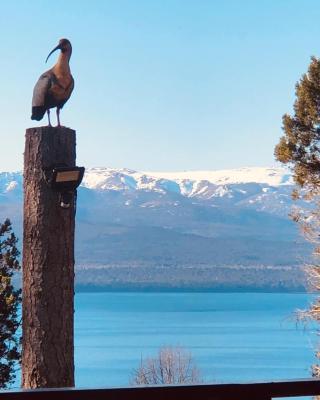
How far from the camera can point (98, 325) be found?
8269 centimetres

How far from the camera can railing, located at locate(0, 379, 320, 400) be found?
243cm

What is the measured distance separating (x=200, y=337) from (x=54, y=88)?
63.4 m

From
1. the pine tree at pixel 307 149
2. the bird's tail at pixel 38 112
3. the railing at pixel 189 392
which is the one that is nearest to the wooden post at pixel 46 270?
the bird's tail at pixel 38 112

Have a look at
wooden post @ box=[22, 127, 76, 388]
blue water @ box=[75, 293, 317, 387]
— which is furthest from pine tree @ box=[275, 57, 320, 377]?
wooden post @ box=[22, 127, 76, 388]

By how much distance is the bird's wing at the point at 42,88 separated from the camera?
4.85 meters

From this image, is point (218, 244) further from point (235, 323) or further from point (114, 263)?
point (235, 323)

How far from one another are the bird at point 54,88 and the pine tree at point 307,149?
7279 millimetres

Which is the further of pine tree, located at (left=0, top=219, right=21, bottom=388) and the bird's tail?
pine tree, located at (left=0, top=219, right=21, bottom=388)

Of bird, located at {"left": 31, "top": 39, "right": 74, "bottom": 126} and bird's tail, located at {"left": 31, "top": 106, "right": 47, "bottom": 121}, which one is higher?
bird, located at {"left": 31, "top": 39, "right": 74, "bottom": 126}

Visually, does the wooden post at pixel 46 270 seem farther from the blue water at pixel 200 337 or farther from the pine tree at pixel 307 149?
the blue water at pixel 200 337

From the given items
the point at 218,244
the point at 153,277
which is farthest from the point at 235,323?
the point at 218,244

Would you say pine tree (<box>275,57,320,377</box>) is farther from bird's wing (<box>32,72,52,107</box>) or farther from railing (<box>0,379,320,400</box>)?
railing (<box>0,379,320,400</box>)

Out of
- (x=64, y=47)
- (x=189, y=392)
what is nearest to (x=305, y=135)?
(x=64, y=47)

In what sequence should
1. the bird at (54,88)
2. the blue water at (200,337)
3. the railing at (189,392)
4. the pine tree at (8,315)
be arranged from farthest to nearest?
the blue water at (200,337)
the pine tree at (8,315)
the bird at (54,88)
the railing at (189,392)
